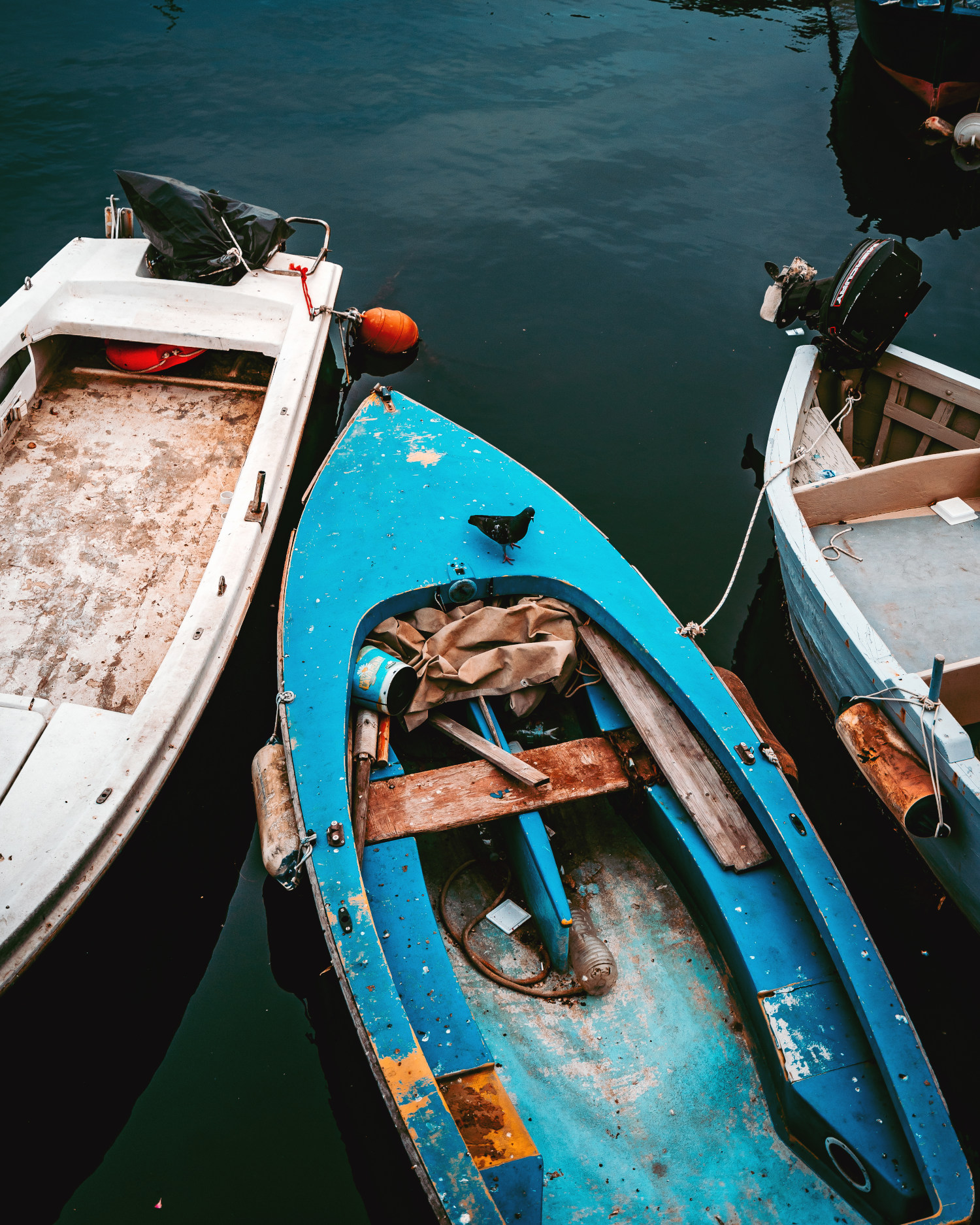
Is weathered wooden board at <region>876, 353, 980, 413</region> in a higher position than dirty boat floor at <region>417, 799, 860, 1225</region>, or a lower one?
higher

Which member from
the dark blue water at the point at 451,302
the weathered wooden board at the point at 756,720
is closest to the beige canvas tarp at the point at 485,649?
the weathered wooden board at the point at 756,720

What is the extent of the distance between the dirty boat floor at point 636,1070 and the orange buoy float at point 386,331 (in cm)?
457

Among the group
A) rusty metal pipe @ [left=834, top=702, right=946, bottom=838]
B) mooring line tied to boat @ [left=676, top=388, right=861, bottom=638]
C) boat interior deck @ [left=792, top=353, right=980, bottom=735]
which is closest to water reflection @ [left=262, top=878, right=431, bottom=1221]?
mooring line tied to boat @ [left=676, top=388, right=861, bottom=638]

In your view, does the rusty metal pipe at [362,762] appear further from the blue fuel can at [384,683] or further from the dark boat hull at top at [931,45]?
the dark boat hull at top at [931,45]

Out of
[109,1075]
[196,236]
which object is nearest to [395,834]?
[109,1075]

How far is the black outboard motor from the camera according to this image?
16.9 feet

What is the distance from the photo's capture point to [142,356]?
5820 millimetres

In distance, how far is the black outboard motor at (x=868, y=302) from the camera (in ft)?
16.9

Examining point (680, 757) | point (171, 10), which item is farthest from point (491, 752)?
point (171, 10)

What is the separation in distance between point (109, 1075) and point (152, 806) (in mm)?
1089

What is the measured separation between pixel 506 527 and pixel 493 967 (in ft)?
6.57

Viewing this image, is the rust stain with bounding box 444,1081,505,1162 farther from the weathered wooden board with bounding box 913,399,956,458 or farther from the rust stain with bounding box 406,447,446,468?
the weathered wooden board with bounding box 913,399,956,458

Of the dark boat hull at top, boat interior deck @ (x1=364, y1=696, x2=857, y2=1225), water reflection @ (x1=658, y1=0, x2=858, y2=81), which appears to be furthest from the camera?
water reflection @ (x1=658, y1=0, x2=858, y2=81)

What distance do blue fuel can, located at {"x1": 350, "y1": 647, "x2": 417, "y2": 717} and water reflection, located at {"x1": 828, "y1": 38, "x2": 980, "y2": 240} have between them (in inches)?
316
